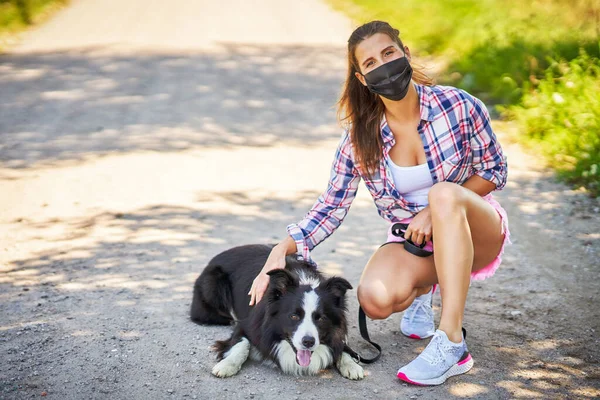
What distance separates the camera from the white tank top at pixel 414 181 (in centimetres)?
375

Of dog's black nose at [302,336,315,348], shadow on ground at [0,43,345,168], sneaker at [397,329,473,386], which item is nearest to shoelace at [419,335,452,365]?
sneaker at [397,329,473,386]

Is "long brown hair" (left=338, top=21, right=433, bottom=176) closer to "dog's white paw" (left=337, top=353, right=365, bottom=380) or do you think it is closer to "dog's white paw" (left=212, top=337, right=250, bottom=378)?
"dog's white paw" (left=337, top=353, right=365, bottom=380)

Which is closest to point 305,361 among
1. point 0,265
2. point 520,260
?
point 520,260

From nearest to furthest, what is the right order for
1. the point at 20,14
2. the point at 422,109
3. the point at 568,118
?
the point at 422,109
the point at 568,118
the point at 20,14

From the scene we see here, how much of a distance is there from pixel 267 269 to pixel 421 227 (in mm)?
913

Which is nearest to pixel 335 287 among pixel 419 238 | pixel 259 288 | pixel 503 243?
pixel 259 288

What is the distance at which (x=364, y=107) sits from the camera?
3.94m

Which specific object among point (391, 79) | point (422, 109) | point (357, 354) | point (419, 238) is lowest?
point (357, 354)

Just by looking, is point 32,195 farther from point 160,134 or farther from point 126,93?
point 126,93

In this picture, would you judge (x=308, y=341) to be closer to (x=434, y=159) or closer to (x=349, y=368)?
(x=349, y=368)

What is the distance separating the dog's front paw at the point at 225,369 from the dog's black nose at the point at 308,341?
1.54 feet

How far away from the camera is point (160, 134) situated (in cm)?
885

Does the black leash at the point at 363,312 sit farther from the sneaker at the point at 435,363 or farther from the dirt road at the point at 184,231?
the sneaker at the point at 435,363

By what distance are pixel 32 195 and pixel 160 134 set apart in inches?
98.4
